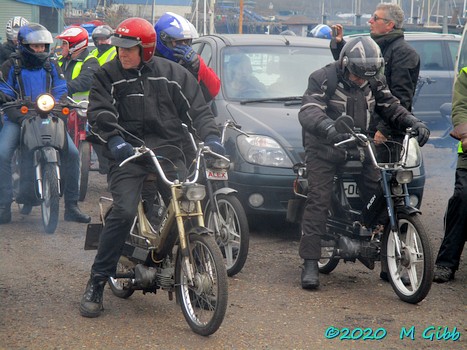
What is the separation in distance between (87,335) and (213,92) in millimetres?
3338

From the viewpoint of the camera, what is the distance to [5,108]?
8930 mm

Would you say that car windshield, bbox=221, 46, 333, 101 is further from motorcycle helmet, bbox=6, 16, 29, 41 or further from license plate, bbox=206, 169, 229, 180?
motorcycle helmet, bbox=6, 16, 29, 41

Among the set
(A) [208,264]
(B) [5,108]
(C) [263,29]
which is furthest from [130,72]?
(C) [263,29]

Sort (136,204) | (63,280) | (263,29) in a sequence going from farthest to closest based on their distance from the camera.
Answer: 1. (263,29)
2. (63,280)
3. (136,204)

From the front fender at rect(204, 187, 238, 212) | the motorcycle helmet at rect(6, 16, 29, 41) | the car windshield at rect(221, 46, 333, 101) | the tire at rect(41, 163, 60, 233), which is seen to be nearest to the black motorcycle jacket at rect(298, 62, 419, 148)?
the front fender at rect(204, 187, 238, 212)

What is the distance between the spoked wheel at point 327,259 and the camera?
22.6 ft

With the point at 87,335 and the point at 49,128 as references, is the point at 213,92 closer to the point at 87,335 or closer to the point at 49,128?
the point at 49,128

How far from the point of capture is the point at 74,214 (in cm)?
957

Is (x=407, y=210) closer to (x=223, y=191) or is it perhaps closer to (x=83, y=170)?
(x=223, y=191)

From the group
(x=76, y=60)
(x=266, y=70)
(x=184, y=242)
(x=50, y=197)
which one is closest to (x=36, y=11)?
(x=76, y=60)

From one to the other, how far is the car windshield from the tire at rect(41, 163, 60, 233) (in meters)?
1.86

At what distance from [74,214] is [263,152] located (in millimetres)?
2311

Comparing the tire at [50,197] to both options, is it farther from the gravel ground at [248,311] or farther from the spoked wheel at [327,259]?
the spoked wheel at [327,259]

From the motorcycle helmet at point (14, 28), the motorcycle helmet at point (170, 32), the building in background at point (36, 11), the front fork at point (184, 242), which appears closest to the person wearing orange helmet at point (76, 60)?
the motorcycle helmet at point (14, 28)
